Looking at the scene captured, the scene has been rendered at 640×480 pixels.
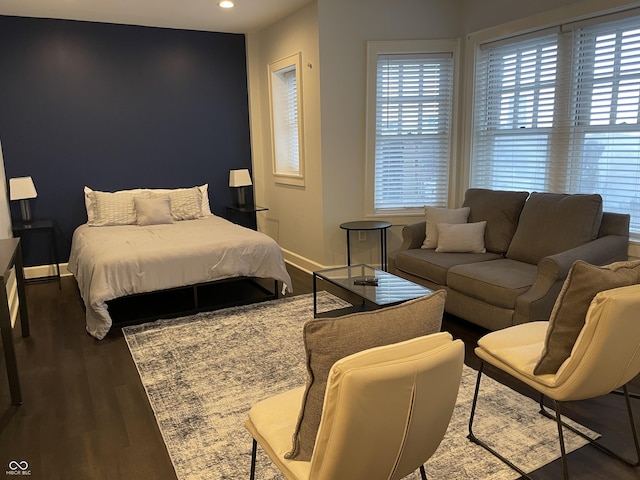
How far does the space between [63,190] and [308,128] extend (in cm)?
274

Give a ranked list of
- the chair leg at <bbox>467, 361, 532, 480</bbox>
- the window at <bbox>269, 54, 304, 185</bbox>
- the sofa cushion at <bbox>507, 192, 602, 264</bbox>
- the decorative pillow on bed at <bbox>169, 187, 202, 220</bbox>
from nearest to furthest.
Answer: the chair leg at <bbox>467, 361, 532, 480</bbox> < the sofa cushion at <bbox>507, 192, 602, 264</bbox> < the decorative pillow on bed at <bbox>169, 187, 202, 220</bbox> < the window at <bbox>269, 54, 304, 185</bbox>

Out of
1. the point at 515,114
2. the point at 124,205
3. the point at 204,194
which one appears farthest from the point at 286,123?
the point at 515,114

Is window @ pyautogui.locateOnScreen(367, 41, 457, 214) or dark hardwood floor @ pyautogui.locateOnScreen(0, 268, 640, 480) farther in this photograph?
window @ pyautogui.locateOnScreen(367, 41, 457, 214)

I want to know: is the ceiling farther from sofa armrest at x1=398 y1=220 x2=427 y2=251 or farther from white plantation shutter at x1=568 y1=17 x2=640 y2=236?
white plantation shutter at x1=568 y1=17 x2=640 y2=236

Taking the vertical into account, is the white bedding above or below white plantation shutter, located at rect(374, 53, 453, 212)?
below

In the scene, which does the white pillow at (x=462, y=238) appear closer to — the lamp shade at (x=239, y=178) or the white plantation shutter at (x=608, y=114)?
the white plantation shutter at (x=608, y=114)

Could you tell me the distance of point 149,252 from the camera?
386 cm

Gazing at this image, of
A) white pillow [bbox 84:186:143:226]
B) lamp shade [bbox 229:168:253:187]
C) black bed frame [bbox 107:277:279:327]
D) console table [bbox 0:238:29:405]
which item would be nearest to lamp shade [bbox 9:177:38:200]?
white pillow [bbox 84:186:143:226]

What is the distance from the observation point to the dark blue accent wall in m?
5.11

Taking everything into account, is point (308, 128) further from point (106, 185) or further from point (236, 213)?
point (106, 185)

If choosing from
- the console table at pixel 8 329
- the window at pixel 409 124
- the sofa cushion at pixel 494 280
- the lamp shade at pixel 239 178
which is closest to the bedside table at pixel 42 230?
the console table at pixel 8 329

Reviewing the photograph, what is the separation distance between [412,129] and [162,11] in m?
2.76

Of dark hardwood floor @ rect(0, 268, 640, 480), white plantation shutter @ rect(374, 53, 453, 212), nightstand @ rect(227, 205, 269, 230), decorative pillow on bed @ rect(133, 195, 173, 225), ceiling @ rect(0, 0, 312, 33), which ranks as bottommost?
dark hardwood floor @ rect(0, 268, 640, 480)

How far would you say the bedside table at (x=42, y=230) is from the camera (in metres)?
4.93
